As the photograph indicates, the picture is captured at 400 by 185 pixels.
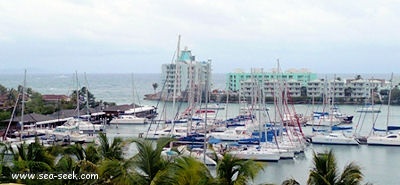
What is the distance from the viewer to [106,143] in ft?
24.3

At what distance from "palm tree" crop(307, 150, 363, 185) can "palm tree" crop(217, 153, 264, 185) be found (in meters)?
0.72

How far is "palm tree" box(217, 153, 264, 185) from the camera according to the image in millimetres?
5598

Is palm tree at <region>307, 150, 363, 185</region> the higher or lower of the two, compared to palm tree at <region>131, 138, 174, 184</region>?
lower

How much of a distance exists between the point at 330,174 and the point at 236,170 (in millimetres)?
1081

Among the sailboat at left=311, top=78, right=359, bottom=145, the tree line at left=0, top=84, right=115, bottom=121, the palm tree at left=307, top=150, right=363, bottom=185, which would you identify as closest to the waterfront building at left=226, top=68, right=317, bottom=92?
the tree line at left=0, top=84, right=115, bottom=121

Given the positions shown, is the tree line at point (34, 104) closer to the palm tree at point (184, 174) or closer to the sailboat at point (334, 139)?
the sailboat at point (334, 139)

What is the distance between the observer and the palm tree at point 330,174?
5961 mm

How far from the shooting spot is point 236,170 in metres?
5.77

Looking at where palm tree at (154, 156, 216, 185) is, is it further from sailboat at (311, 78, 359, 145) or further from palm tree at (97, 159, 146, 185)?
sailboat at (311, 78, 359, 145)

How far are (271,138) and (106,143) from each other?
745 inches

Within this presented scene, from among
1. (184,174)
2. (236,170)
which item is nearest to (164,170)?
(184,174)

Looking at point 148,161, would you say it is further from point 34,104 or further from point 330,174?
point 34,104

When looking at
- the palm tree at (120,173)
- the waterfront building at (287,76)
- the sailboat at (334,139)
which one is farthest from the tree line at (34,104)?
the palm tree at (120,173)

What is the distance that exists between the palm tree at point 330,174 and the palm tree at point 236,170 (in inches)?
28.5
